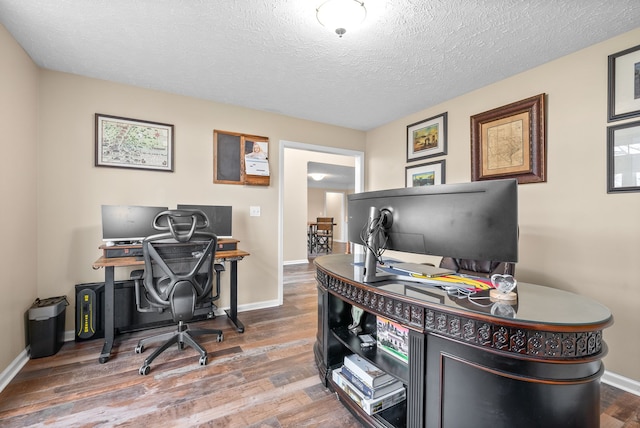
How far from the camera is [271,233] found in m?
3.61

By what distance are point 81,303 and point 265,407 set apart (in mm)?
1995

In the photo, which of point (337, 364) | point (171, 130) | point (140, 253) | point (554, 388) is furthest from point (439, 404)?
point (171, 130)

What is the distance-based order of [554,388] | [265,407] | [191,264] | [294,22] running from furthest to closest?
[191,264], [294,22], [265,407], [554,388]

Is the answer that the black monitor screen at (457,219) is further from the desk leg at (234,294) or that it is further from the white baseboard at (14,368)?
the white baseboard at (14,368)

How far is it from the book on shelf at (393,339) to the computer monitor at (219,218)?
2.08 meters

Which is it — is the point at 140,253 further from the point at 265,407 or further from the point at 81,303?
the point at 265,407

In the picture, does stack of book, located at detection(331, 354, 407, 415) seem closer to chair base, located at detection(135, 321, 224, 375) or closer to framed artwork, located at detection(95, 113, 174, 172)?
chair base, located at detection(135, 321, 224, 375)

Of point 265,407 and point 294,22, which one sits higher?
point 294,22

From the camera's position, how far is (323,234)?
8.90 meters

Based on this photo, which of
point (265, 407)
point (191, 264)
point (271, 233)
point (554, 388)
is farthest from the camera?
point (271, 233)

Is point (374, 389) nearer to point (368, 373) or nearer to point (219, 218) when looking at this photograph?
point (368, 373)

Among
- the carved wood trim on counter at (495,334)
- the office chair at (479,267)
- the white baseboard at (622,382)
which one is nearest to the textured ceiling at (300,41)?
the office chair at (479,267)

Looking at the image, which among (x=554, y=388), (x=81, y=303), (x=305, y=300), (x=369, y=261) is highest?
(x=369, y=261)

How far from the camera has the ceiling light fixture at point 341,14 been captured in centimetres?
165
